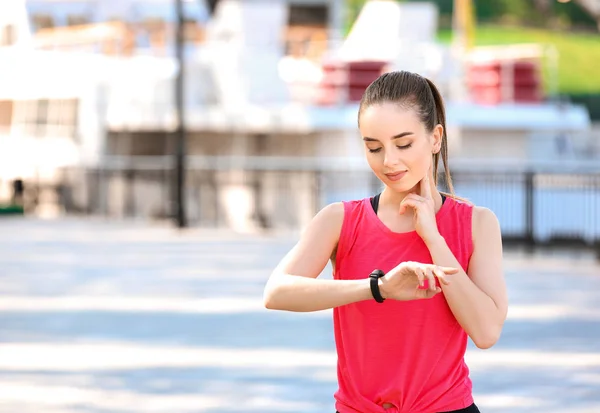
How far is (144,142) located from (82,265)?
52.0 feet

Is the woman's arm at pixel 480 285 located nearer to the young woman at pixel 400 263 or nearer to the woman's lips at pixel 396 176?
the young woman at pixel 400 263

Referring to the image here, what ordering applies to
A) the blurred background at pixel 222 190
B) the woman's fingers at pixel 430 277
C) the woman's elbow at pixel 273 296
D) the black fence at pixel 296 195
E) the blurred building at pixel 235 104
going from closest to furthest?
the woman's fingers at pixel 430 277, the woman's elbow at pixel 273 296, the blurred background at pixel 222 190, the black fence at pixel 296 195, the blurred building at pixel 235 104

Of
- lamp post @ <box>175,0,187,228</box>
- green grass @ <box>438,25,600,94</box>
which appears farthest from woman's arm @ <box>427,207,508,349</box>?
green grass @ <box>438,25,600,94</box>

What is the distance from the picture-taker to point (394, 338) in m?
3.34

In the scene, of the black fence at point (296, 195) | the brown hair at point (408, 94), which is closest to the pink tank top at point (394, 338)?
the brown hair at point (408, 94)

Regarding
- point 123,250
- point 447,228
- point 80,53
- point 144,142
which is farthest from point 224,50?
point 447,228

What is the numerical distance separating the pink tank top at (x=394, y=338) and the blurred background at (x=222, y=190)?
17.4ft

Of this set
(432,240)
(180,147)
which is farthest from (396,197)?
(180,147)

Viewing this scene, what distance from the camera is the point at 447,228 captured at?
341 cm

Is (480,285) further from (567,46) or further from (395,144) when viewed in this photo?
(567,46)

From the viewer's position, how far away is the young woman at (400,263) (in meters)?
3.29

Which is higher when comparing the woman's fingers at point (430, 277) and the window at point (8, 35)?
the window at point (8, 35)

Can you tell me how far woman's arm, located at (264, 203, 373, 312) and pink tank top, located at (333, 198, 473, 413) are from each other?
0.03 metres

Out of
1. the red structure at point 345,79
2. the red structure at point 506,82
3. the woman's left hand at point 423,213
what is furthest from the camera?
the red structure at point 506,82
